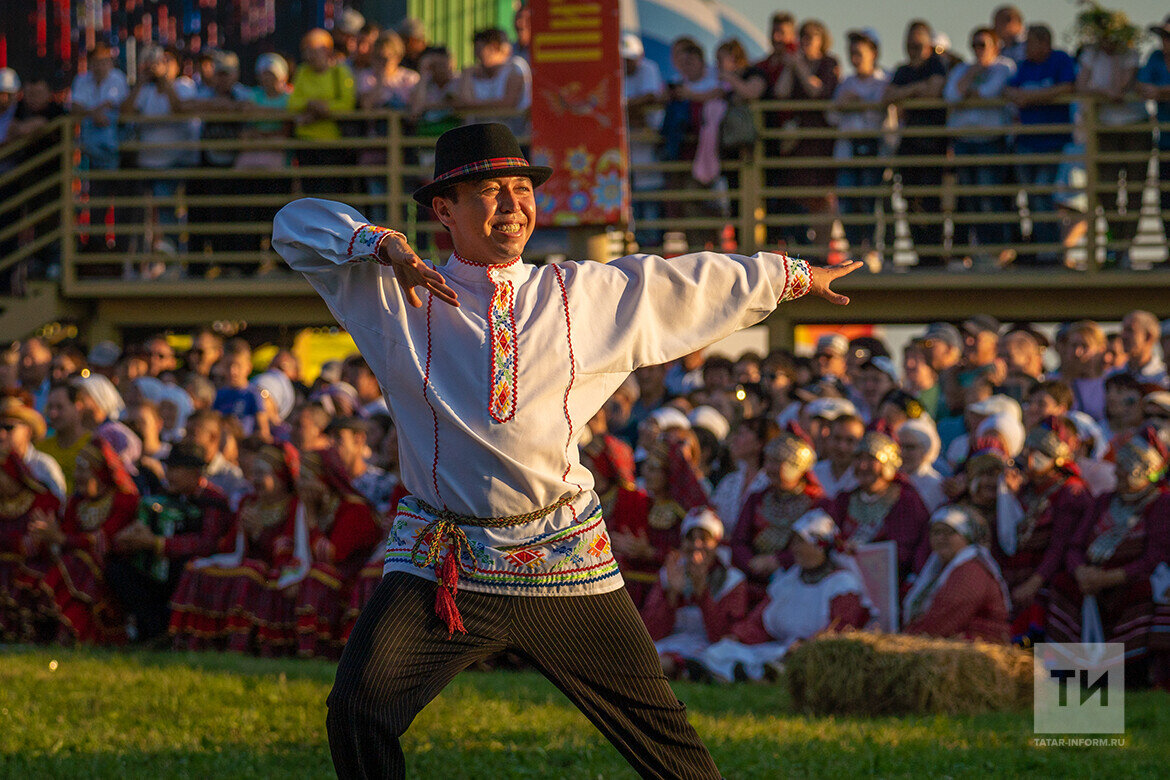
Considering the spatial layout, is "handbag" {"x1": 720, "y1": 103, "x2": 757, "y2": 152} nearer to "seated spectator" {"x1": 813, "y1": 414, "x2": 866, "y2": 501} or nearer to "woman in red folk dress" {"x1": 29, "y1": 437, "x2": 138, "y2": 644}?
"seated spectator" {"x1": 813, "y1": 414, "x2": 866, "y2": 501}

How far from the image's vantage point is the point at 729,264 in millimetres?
4184

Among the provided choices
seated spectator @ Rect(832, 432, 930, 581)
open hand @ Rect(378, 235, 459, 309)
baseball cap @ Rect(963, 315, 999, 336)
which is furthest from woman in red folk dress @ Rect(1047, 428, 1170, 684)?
open hand @ Rect(378, 235, 459, 309)

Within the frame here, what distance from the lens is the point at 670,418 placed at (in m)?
9.42

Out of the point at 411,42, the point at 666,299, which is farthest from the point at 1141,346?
the point at 411,42

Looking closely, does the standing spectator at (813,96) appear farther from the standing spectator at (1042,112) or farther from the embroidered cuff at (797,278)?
the embroidered cuff at (797,278)

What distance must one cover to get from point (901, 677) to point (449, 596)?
338 cm

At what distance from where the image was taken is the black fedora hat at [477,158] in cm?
400

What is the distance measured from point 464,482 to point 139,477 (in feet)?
21.9

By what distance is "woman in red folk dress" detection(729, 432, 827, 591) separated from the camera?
27.3ft

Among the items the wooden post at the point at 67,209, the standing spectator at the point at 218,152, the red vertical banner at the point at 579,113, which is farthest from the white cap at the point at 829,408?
the wooden post at the point at 67,209

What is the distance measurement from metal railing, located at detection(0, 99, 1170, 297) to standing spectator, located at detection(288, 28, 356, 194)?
8.2 inches

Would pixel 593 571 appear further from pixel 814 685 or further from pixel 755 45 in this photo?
pixel 755 45

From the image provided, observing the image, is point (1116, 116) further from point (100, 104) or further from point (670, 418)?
point (100, 104)

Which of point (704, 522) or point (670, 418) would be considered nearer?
→ point (704, 522)
